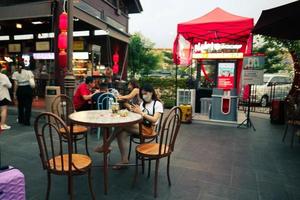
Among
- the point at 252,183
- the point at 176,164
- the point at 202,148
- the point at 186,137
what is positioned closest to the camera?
the point at 252,183

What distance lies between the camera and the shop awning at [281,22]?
3.93 m

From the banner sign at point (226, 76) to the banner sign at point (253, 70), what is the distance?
0.43 metres

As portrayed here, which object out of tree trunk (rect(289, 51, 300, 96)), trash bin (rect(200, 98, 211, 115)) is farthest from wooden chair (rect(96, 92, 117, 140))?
tree trunk (rect(289, 51, 300, 96))

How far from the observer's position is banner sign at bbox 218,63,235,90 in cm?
695

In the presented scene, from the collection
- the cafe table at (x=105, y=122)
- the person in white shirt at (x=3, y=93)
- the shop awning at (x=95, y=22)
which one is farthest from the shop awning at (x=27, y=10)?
the cafe table at (x=105, y=122)

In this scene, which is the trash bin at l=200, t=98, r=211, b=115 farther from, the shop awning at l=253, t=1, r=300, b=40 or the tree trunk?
the shop awning at l=253, t=1, r=300, b=40

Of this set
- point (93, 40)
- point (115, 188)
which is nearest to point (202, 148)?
point (115, 188)

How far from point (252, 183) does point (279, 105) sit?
473 centimetres

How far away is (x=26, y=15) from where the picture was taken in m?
6.96

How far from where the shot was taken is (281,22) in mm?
4414

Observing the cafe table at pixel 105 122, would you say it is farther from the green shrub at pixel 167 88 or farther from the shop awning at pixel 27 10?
the green shrub at pixel 167 88

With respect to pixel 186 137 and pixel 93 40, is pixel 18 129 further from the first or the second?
pixel 93 40

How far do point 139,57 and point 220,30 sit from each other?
1272cm

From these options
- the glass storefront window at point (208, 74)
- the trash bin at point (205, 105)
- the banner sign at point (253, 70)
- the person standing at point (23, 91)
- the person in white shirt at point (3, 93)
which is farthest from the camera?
the glass storefront window at point (208, 74)
